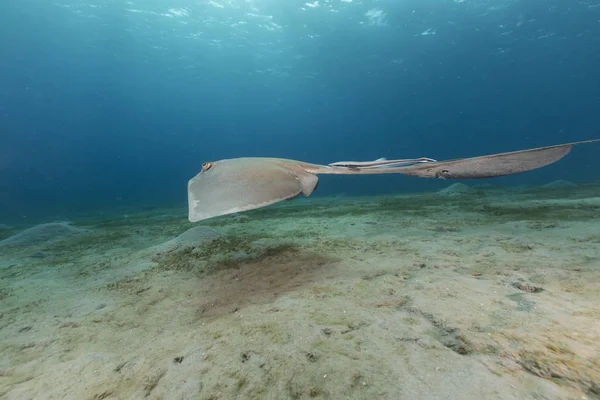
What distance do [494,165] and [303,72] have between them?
40.9m

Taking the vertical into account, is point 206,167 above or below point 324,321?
above

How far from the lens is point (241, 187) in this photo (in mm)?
2643

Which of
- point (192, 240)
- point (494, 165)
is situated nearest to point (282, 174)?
point (494, 165)

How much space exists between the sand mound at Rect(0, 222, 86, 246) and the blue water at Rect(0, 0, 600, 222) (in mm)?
6694

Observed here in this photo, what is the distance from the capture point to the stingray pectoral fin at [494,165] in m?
2.26

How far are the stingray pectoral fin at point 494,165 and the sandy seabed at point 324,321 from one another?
0.97m

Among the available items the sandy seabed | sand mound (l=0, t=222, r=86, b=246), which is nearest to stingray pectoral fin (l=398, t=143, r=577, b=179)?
the sandy seabed

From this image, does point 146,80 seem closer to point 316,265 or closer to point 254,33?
point 254,33

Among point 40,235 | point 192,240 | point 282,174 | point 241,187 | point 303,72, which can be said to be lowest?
point 40,235

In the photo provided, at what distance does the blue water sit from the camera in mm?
25094

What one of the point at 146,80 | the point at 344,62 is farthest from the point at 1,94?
the point at 344,62

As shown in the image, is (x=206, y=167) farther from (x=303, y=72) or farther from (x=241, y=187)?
(x=303, y=72)

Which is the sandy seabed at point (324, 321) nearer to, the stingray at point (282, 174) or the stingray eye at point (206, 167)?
the stingray at point (282, 174)

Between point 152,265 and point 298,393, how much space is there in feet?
11.2
